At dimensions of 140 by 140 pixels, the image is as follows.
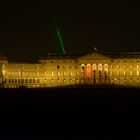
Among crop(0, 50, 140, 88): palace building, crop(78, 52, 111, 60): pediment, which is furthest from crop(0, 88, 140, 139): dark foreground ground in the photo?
crop(78, 52, 111, 60): pediment

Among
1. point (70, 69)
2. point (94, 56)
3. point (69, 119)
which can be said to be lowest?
point (69, 119)

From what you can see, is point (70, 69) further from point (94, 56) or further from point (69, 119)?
point (69, 119)

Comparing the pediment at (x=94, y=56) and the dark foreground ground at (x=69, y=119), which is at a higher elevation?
the pediment at (x=94, y=56)

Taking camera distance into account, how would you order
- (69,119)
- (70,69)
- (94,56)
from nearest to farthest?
(69,119) → (94,56) → (70,69)

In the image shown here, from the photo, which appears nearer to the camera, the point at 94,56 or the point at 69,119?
the point at 69,119

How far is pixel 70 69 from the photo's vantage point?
10675 centimetres

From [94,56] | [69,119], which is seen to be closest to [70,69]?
[94,56]

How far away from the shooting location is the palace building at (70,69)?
346 feet

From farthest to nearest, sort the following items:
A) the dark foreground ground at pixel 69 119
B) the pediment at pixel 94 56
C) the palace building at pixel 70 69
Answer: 1. the pediment at pixel 94 56
2. the palace building at pixel 70 69
3. the dark foreground ground at pixel 69 119

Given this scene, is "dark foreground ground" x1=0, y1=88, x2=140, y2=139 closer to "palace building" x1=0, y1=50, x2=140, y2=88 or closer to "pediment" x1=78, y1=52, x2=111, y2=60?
"palace building" x1=0, y1=50, x2=140, y2=88

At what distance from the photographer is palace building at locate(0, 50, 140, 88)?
105500 mm

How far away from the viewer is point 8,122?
72.2ft

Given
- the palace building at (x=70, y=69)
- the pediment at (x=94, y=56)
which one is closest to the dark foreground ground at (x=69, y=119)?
the palace building at (x=70, y=69)

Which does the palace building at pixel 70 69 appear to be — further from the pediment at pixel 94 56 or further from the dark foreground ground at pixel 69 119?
the dark foreground ground at pixel 69 119
